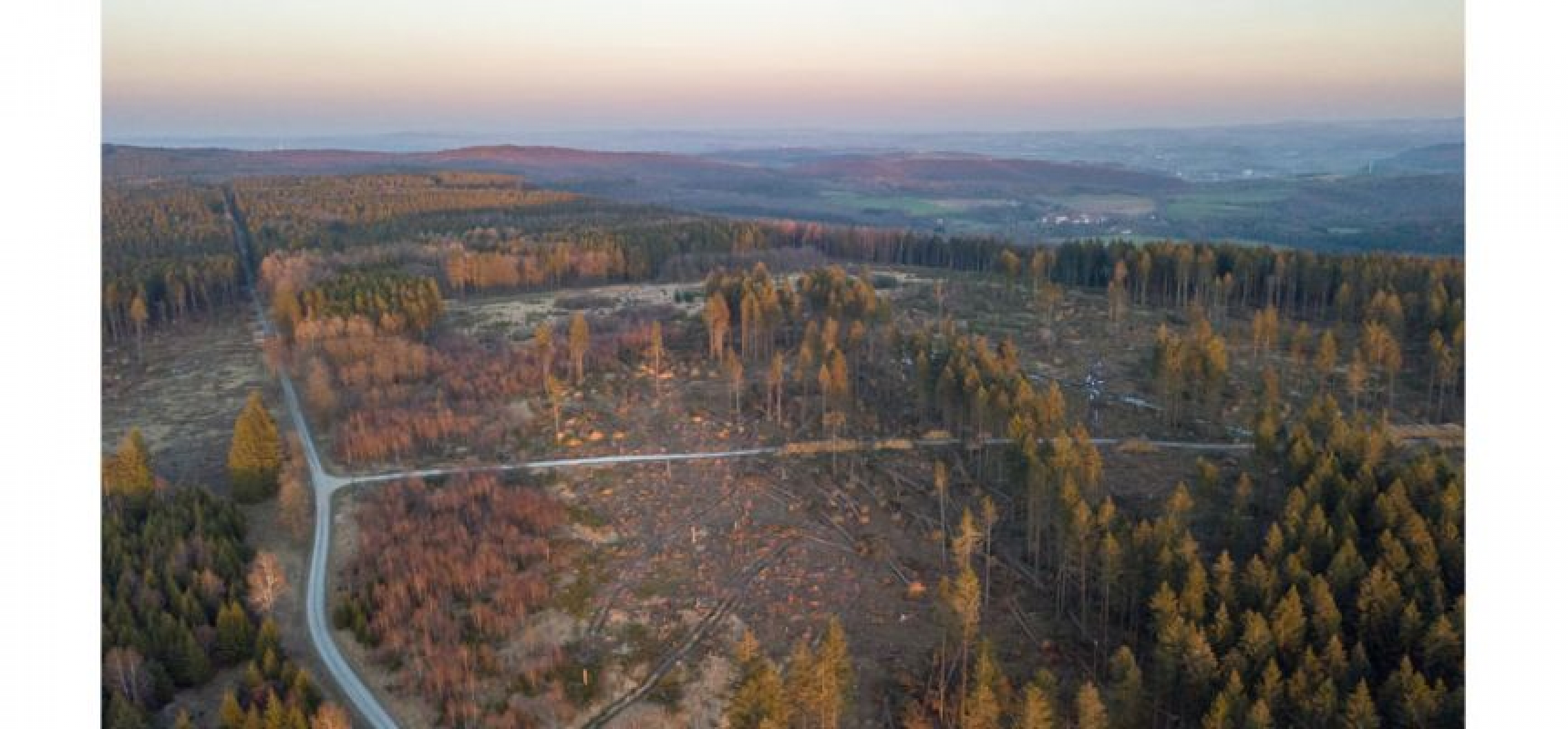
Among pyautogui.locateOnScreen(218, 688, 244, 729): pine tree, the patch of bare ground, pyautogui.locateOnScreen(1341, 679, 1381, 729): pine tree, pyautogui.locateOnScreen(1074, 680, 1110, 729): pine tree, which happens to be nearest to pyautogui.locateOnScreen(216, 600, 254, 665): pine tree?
pyautogui.locateOnScreen(218, 688, 244, 729): pine tree

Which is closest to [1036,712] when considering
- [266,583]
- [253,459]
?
[266,583]

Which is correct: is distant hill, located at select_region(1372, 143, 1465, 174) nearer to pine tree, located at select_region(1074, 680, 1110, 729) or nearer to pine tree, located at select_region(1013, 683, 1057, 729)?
pine tree, located at select_region(1074, 680, 1110, 729)

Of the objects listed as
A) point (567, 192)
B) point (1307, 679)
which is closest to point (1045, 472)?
point (1307, 679)

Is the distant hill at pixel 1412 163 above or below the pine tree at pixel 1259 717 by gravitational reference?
above

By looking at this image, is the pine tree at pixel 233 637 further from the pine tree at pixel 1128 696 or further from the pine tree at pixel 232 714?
the pine tree at pixel 1128 696

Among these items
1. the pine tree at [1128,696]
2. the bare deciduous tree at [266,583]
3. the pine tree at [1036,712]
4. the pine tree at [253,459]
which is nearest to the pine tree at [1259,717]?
the pine tree at [1128,696]

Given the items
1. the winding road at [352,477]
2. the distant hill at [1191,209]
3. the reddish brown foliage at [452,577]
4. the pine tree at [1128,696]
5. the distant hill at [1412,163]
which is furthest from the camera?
the distant hill at [1191,209]
